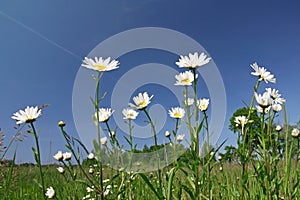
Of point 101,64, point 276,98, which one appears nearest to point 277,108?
point 276,98

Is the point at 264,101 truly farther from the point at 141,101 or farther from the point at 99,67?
the point at 99,67

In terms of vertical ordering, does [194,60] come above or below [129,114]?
above

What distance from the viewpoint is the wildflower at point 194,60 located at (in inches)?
40.5

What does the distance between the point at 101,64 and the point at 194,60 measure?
0.32m

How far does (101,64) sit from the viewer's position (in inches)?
40.2

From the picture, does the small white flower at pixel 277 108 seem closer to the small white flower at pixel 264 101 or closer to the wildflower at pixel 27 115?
the small white flower at pixel 264 101

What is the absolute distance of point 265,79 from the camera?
1.31 metres

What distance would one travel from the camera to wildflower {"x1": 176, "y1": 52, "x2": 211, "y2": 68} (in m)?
1.03

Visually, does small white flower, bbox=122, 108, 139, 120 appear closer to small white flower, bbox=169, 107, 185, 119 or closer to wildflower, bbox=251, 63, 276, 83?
small white flower, bbox=169, 107, 185, 119

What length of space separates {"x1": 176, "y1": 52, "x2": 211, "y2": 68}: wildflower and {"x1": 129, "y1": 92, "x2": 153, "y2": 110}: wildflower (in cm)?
24

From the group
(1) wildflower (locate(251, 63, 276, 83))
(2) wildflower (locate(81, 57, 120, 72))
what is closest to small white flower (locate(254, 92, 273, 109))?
(1) wildflower (locate(251, 63, 276, 83))

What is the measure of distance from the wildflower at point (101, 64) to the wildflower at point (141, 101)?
23 centimetres

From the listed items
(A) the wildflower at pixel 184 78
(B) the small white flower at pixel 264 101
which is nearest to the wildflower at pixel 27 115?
(A) the wildflower at pixel 184 78

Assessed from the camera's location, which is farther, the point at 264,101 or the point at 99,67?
the point at 264,101
